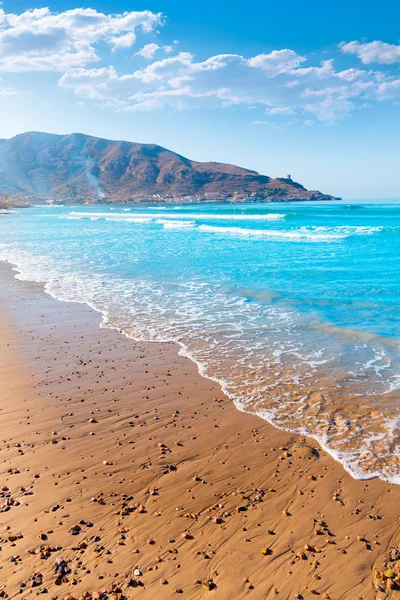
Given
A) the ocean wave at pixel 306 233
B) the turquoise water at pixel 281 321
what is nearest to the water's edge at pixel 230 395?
the turquoise water at pixel 281 321

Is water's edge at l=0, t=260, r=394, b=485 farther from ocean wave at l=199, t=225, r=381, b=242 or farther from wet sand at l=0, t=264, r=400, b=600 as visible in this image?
ocean wave at l=199, t=225, r=381, b=242

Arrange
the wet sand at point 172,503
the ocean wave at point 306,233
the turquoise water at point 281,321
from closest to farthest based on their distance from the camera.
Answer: the wet sand at point 172,503 < the turquoise water at point 281,321 < the ocean wave at point 306,233

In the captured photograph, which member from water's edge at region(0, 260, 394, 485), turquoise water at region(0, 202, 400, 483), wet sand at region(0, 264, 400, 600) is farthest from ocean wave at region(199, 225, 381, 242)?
wet sand at region(0, 264, 400, 600)

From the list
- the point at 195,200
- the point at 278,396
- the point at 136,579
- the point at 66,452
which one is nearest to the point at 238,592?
the point at 136,579

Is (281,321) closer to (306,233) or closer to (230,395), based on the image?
(230,395)

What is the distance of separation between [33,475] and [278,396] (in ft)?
13.9

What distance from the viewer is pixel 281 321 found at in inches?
464

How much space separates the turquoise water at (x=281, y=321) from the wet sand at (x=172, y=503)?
766mm

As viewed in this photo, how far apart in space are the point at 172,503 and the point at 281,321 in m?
7.76

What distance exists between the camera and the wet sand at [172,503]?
3721 mm

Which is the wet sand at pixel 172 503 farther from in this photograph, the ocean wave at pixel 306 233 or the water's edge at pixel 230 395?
the ocean wave at pixel 306 233

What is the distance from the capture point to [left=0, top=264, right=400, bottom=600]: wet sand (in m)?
3.72

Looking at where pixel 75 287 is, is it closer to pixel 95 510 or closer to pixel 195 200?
pixel 95 510

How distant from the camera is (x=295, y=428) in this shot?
250 inches
